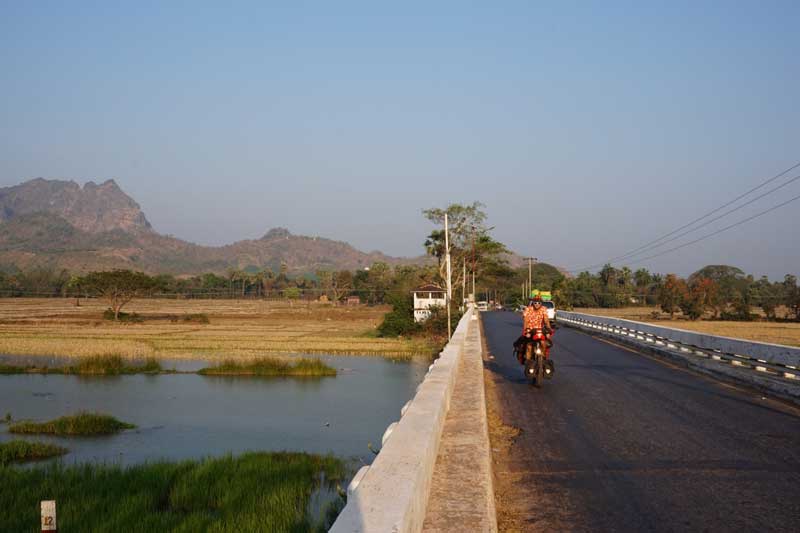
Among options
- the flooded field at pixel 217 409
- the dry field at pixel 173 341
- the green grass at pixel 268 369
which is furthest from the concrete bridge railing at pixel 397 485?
the dry field at pixel 173 341

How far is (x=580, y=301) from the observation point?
129000mm

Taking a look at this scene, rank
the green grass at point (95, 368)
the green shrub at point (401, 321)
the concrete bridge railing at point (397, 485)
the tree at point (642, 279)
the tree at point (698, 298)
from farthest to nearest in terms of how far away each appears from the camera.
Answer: the tree at point (642, 279)
the tree at point (698, 298)
the green shrub at point (401, 321)
the green grass at point (95, 368)
the concrete bridge railing at point (397, 485)

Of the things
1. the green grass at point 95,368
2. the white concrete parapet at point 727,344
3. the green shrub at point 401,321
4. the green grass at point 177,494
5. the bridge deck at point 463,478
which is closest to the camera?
the bridge deck at point 463,478

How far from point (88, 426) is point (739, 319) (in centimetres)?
7925

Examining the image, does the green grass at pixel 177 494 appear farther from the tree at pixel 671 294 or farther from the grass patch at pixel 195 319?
the tree at pixel 671 294

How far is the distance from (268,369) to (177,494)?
69.8 feet

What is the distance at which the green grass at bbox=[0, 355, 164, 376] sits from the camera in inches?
1312

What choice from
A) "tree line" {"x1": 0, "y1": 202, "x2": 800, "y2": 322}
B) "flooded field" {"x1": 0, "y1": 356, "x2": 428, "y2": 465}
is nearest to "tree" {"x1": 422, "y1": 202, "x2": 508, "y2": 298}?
"tree line" {"x1": 0, "y1": 202, "x2": 800, "y2": 322}

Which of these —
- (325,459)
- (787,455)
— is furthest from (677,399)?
(325,459)

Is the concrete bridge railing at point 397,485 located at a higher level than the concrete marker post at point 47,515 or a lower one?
higher

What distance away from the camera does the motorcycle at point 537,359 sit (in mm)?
15258

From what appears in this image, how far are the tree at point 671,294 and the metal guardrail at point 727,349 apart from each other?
56457 mm

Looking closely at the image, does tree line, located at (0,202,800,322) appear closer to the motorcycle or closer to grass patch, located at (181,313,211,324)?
grass patch, located at (181,313,211,324)

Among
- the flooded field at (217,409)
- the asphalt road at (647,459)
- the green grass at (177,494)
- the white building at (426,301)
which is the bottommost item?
the flooded field at (217,409)
